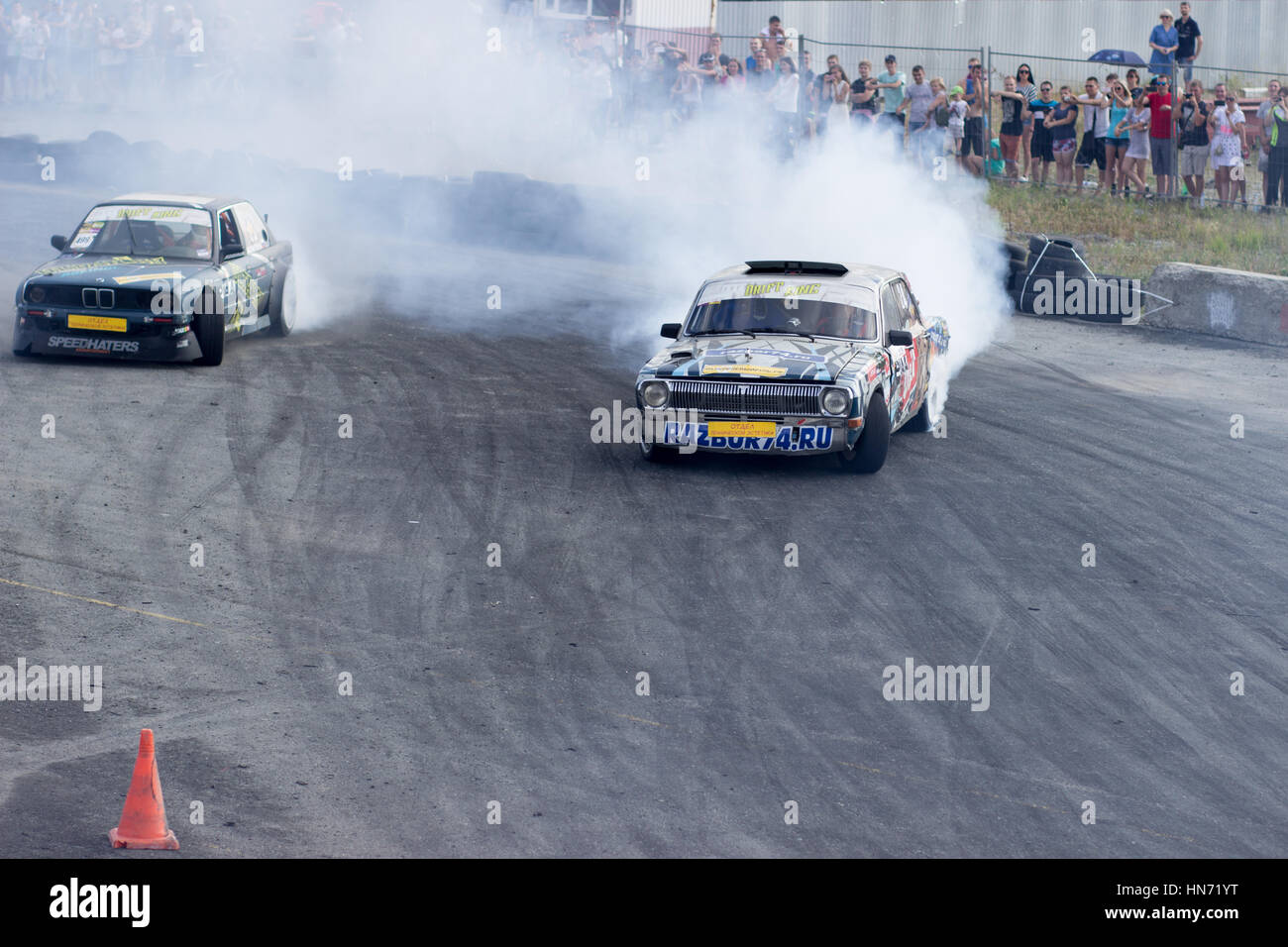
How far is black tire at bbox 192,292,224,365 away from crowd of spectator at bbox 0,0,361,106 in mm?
20009

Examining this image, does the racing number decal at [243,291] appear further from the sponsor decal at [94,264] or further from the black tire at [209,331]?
the sponsor decal at [94,264]

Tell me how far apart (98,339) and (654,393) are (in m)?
5.15

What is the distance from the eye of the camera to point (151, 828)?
18.0ft

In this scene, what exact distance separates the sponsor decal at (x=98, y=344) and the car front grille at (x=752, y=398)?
514 cm

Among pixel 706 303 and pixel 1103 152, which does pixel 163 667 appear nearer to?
pixel 706 303

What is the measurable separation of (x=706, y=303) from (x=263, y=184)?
1519 cm

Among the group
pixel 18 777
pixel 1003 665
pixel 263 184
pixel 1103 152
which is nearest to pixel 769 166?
pixel 1103 152

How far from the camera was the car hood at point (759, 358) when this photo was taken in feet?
34.4

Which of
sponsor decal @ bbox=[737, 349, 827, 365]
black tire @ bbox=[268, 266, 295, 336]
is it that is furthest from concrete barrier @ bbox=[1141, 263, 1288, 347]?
black tire @ bbox=[268, 266, 295, 336]

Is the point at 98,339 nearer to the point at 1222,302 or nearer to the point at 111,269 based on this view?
the point at 111,269

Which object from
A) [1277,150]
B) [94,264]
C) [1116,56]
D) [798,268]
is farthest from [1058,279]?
[1116,56]

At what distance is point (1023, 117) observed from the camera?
22.7 metres

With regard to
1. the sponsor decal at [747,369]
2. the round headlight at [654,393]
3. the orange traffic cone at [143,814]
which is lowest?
the orange traffic cone at [143,814]

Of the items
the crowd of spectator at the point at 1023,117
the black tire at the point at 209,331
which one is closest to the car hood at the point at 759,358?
the black tire at the point at 209,331
